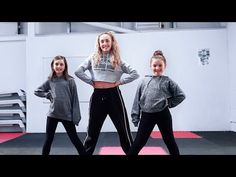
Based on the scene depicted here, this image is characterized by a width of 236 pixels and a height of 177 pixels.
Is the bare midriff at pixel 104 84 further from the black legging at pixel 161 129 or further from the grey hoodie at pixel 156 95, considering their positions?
the black legging at pixel 161 129

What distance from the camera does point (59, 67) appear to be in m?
2.90

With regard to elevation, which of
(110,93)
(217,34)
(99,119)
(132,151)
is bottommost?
(132,151)

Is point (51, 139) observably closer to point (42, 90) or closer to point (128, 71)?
point (42, 90)

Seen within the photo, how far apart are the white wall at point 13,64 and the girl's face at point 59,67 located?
166 inches

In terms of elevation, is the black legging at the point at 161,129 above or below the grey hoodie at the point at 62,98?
below

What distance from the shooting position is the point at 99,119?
278 centimetres

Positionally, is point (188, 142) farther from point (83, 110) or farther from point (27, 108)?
point (27, 108)

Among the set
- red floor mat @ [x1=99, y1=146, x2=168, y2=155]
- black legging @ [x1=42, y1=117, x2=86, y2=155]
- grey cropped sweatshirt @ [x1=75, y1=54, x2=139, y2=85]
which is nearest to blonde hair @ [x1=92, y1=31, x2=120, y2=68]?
grey cropped sweatshirt @ [x1=75, y1=54, x2=139, y2=85]

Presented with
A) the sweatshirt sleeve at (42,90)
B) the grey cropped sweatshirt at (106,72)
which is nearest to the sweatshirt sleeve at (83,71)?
the grey cropped sweatshirt at (106,72)

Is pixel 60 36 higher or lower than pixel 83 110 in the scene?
higher

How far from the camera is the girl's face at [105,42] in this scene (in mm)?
2799

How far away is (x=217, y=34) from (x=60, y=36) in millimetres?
4048
